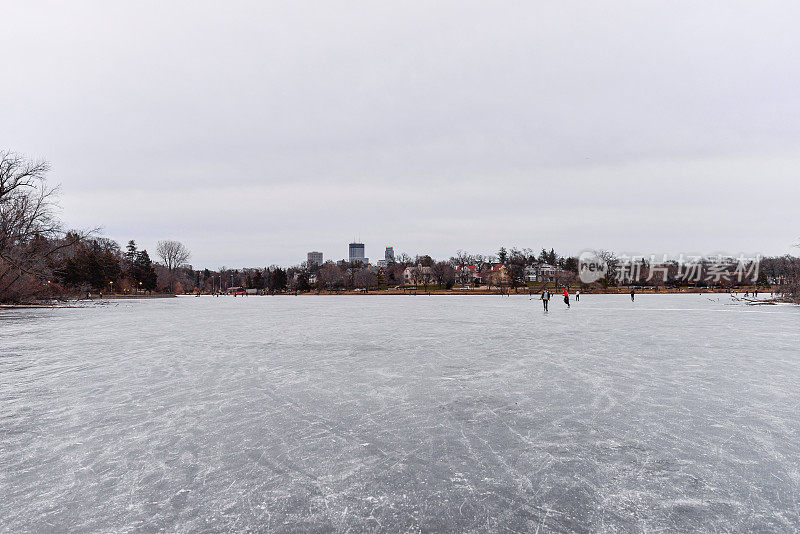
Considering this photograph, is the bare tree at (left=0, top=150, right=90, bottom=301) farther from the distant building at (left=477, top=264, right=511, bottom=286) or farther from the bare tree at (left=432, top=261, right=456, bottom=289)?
the bare tree at (left=432, top=261, right=456, bottom=289)

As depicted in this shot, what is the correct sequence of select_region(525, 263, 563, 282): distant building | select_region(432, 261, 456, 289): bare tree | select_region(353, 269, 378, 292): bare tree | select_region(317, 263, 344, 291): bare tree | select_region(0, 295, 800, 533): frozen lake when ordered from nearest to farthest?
select_region(0, 295, 800, 533): frozen lake < select_region(317, 263, 344, 291): bare tree < select_region(432, 261, 456, 289): bare tree < select_region(353, 269, 378, 292): bare tree < select_region(525, 263, 563, 282): distant building

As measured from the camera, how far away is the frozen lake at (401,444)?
326 centimetres

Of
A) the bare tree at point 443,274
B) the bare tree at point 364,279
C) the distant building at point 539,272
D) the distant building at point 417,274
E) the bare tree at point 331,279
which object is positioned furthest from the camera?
the distant building at point 539,272

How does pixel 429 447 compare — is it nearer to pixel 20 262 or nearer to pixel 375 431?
pixel 375 431

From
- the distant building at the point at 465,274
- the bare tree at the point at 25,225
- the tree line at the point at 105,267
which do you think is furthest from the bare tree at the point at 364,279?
the bare tree at the point at 25,225

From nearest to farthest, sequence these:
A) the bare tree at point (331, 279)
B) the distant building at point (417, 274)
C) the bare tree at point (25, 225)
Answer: the bare tree at point (25, 225) → the bare tree at point (331, 279) → the distant building at point (417, 274)

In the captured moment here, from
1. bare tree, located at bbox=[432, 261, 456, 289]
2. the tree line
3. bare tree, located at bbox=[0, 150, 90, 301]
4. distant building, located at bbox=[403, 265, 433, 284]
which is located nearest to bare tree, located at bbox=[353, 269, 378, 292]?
the tree line

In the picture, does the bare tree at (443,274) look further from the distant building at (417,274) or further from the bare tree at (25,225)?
the bare tree at (25,225)

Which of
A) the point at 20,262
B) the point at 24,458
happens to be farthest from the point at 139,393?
the point at 20,262

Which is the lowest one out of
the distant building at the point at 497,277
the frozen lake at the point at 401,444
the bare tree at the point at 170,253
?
the frozen lake at the point at 401,444

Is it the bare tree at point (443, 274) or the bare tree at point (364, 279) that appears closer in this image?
the bare tree at point (443, 274)

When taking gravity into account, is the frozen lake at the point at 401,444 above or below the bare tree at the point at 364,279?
below

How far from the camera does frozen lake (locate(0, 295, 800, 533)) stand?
3.26m

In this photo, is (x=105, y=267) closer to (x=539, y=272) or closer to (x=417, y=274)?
(x=417, y=274)
